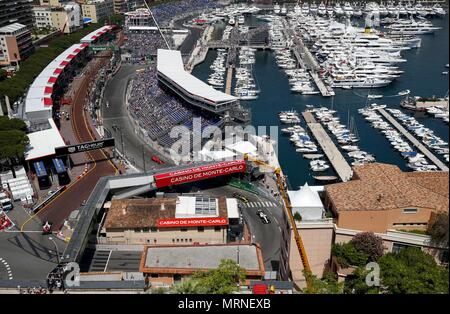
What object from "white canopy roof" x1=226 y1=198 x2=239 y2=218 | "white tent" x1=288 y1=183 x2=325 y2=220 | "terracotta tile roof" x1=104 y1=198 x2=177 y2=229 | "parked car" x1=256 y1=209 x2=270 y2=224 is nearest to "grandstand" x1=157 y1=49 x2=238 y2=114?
"parked car" x1=256 y1=209 x2=270 y2=224

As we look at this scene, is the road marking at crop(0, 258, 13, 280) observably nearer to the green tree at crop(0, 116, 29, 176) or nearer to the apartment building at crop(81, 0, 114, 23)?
the green tree at crop(0, 116, 29, 176)

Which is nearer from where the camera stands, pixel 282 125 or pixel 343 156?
pixel 343 156

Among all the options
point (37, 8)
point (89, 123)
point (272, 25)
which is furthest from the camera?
point (272, 25)

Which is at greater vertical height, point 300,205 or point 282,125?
point 300,205

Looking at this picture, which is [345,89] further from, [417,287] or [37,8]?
[37,8]

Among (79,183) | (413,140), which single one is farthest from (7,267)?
(413,140)

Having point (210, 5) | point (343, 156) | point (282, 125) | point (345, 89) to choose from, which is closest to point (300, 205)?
point (343, 156)

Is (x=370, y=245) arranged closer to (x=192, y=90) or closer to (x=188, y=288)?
(x=188, y=288)
